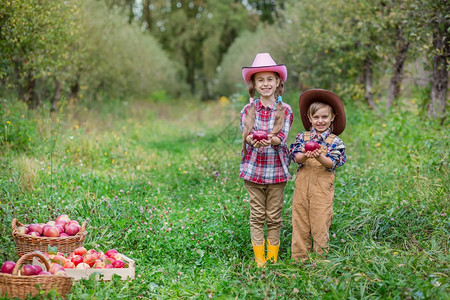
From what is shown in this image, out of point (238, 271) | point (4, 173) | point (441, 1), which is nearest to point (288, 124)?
point (238, 271)

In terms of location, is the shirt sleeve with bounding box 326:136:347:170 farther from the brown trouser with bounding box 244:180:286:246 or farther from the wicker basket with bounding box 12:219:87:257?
the wicker basket with bounding box 12:219:87:257

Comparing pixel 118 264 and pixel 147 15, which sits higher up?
pixel 147 15

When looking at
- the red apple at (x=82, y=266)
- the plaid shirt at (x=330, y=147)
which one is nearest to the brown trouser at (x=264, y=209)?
the plaid shirt at (x=330, y=147)

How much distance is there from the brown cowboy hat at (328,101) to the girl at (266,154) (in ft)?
0.54

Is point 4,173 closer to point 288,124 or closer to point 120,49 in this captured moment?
point 288,124

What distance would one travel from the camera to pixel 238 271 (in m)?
4.12

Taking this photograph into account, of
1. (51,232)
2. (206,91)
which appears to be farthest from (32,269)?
(206,91)

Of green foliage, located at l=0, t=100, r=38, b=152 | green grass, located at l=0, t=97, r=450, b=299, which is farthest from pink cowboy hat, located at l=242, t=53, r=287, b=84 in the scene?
green foliage, located at l=0, t=100, r=38, b=152

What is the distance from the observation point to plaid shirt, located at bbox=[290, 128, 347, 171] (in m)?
4.08

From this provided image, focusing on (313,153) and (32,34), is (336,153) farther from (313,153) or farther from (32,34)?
(32,34)

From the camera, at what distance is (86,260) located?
12.9 ft

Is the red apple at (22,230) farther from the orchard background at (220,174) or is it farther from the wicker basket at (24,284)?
the wicker basket at (24,284)

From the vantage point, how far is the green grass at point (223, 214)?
361 cm

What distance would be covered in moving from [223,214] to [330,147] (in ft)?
5.53
